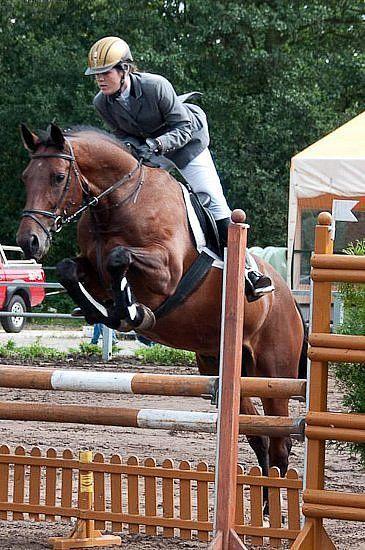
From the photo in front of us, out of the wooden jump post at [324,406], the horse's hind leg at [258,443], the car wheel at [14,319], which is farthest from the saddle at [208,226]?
the car wheel at [14,319]

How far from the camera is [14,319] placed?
17.1 m

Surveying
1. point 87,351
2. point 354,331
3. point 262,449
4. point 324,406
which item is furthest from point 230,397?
point 87,351

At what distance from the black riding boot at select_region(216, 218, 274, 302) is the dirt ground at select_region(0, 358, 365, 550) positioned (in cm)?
94

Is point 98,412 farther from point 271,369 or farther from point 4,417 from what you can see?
point 271,369

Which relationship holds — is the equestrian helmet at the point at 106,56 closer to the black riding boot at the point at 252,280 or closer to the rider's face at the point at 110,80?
the rider's face at the point at 110,80

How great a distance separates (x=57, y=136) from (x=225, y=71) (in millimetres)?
20620

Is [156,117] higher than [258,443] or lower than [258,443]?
higher

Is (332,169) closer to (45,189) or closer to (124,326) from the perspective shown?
(124,326)

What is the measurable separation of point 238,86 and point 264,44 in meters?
1.16

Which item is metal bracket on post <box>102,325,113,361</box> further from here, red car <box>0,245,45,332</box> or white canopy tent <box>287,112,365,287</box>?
red car <box>0,245,45,332</box>

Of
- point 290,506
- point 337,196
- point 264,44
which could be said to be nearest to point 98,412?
point 290,506

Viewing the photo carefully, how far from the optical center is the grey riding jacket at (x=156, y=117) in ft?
17.3

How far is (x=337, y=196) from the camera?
1303 centimetres

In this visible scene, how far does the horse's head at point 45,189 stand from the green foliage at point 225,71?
59.6 ft
